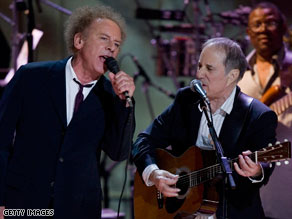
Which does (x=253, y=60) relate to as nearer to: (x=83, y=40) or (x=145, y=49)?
(x=145, y=49)

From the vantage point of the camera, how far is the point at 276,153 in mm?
2994

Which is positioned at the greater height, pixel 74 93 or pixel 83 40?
pixel 83 40

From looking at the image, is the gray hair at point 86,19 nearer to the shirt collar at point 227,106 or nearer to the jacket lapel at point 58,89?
the jacket lapel at point 58,89

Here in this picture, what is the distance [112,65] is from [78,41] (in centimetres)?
61

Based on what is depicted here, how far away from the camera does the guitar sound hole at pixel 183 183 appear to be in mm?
3638

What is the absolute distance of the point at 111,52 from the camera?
11.1 feet

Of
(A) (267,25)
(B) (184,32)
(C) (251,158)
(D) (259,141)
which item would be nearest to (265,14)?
(A) (267,25)

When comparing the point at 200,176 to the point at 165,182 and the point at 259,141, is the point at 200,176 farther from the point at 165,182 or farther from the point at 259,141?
the point at 259,141

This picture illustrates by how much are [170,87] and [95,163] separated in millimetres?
4419

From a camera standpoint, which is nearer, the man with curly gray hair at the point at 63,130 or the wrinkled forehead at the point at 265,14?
the man with curly gray hair at the point at 63,130

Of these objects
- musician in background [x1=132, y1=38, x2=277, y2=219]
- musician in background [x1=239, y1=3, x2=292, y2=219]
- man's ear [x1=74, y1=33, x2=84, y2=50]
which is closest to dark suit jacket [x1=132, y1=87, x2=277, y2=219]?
musician in background [x1=132, y1=38, x2=277, y2=219]

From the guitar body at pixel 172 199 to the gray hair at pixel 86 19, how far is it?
3.23 ft

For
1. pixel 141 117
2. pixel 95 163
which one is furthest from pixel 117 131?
pixel 141 117
